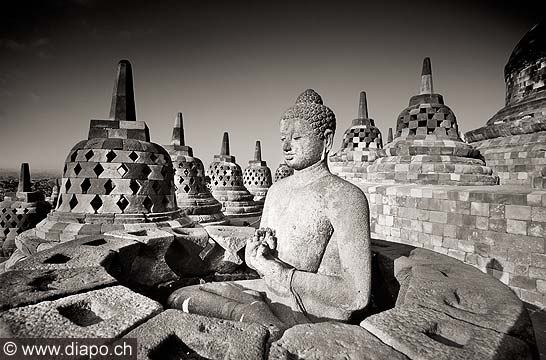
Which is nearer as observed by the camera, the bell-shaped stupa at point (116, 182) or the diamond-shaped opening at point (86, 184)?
the bell-shaped stupa at point (116, 182)

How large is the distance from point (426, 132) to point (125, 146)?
7661 millimetres

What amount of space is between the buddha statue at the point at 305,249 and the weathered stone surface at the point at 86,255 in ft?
1.97

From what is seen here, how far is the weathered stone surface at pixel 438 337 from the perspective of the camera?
0.96m

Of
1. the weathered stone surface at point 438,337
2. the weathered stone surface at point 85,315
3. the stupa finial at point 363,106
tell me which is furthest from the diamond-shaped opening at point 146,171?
the stupa finial at point 363,106

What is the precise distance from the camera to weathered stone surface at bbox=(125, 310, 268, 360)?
100 cm

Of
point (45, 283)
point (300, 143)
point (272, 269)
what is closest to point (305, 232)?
point (272, 269)

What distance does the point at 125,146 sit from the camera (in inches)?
185

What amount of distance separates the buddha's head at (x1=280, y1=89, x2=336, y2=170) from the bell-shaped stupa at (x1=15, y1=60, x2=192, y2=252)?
11.2 feet

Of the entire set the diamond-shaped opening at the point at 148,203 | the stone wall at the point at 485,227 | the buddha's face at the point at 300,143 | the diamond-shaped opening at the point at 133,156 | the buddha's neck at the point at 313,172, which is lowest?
the stone wall at the point at 485,227

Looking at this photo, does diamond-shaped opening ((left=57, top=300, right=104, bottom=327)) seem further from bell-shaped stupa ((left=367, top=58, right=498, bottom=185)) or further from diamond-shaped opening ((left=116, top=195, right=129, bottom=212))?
bell-shaped stupa ((left=367, top=58, right=498, bottom=185))

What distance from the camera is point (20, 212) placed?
8844mm

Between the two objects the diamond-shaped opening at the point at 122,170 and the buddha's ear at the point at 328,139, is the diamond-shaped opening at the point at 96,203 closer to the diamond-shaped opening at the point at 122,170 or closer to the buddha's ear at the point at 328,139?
the diamond-shaped opening at the point at 122,170

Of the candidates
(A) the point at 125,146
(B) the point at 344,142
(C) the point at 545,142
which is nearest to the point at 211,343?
(A) the point at 125,146

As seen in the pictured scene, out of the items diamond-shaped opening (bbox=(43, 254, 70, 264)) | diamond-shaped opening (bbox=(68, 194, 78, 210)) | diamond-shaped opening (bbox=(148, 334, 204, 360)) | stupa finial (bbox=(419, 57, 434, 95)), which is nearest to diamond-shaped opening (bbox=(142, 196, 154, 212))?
diamond-shaped opening (bbox=(68, 194, 78, 210))
